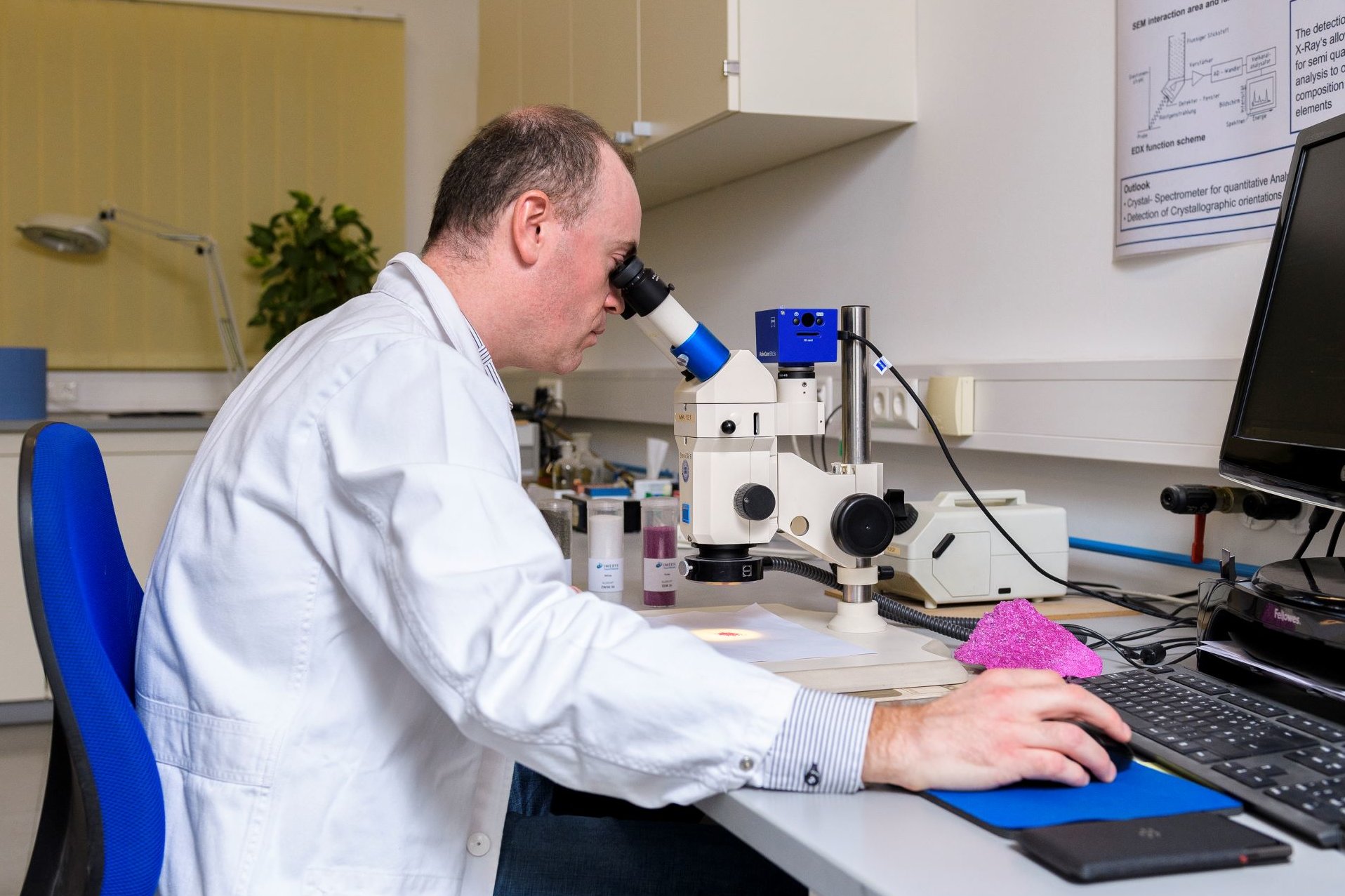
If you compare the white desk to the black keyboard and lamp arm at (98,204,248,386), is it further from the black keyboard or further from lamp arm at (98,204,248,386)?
lamp arm at (98,204,248,386)

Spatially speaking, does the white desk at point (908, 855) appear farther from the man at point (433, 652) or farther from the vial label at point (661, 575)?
the vial label at point (661, 575)

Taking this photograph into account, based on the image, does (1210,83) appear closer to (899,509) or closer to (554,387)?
(899,509)

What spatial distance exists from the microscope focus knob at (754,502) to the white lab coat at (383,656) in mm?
336

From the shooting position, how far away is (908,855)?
70 cm

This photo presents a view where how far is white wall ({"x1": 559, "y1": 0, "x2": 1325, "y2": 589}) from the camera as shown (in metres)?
1.59

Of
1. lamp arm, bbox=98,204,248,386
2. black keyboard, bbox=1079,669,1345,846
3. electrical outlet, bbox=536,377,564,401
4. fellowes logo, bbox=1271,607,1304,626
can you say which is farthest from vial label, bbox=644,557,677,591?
lamp arm, bbox=98,204,248,386

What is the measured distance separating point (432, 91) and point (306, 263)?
→ 0.89 metres

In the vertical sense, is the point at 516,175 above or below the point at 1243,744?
above

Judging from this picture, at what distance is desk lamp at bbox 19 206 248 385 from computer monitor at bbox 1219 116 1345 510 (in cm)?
334

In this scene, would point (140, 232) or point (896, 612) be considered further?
point (140, 232)

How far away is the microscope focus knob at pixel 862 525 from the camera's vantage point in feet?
3.97

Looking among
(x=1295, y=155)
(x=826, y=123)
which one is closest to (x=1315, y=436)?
(x=1295, y=155)

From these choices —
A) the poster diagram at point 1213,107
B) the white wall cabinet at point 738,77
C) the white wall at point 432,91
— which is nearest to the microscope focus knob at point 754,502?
the poster diagram at point 1213,107

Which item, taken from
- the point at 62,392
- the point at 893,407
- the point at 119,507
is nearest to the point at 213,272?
the point at 62,392
